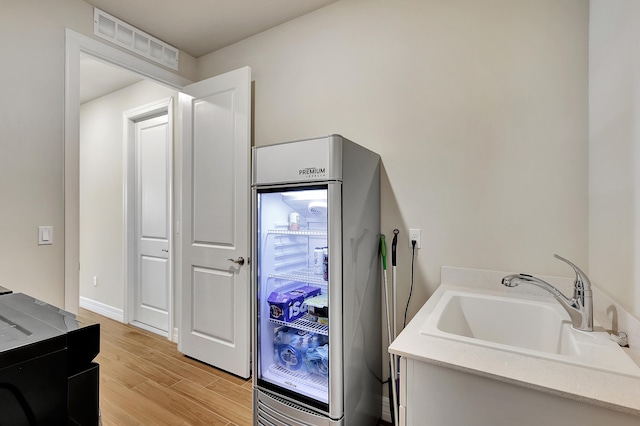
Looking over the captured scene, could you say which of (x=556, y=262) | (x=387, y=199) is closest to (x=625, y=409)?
(x=556, y=262)

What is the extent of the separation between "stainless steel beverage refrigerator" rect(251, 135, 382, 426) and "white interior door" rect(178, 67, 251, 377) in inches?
22.4

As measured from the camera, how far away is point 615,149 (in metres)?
1.19

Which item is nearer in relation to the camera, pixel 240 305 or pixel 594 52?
pixel 594 52

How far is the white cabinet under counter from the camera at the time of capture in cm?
77

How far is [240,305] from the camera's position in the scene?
2357 millimetres

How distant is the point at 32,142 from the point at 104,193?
2.17 m

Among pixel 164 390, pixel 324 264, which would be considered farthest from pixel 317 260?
pixel 164 390

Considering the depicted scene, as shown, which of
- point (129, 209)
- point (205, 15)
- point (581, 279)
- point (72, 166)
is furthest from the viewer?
point (129, 209)

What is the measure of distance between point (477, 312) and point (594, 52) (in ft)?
4.27

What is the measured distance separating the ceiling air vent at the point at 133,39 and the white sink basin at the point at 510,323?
2.84 m

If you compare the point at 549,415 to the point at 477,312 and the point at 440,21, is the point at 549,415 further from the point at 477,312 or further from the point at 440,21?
the point at 440,21

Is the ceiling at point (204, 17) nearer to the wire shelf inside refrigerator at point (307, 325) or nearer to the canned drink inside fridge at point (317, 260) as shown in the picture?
the canned drink inside fridge at point (317, 260)

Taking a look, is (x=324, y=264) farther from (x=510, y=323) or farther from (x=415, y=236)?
(x=510, y=323)

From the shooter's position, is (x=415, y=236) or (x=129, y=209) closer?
(x=415, y=236)
